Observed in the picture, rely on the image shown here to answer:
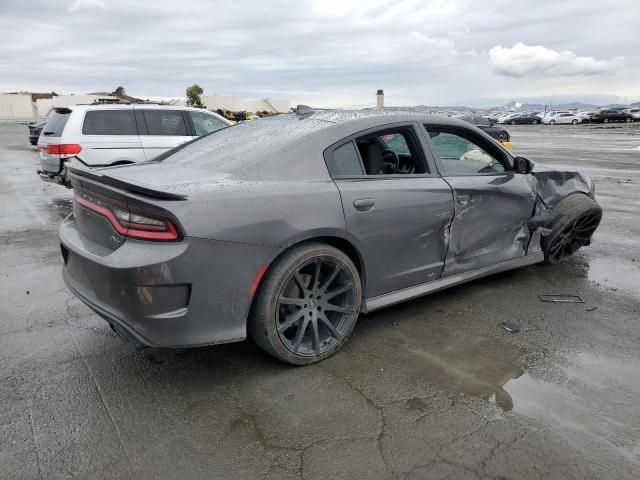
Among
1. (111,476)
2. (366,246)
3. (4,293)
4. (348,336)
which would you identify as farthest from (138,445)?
(4,293)

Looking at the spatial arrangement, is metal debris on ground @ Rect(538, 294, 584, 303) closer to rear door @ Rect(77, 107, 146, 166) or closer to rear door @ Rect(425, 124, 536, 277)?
rear door @ Rect(425, 124, 536, 277)

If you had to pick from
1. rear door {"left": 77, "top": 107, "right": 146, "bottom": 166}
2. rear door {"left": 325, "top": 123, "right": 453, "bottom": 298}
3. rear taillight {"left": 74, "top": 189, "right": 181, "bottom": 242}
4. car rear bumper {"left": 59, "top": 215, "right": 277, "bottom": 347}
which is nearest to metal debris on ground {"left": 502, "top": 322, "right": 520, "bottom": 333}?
rear door {"left": 325, "top": 123, "right": 453, "bottom": 298}

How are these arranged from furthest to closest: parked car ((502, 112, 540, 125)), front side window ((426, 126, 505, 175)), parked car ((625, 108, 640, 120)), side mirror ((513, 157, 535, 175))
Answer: parked car ((502, 112, 540, 125))
parked car ((625, 108, 640, 120))
side mirror ((513, 157, 535, 175))
front side window ((426, 126, 505, 175))

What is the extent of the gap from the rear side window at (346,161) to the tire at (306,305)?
553 millimetres

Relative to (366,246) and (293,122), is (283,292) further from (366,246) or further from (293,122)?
(293,122)

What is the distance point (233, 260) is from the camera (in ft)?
8.93

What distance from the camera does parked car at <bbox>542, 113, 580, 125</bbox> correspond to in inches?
2015

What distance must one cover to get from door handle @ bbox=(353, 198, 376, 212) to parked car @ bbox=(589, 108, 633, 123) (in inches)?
2101

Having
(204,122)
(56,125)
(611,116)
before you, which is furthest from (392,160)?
(611,116)

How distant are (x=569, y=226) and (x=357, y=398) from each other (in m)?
3.02

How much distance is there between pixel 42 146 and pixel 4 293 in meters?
5.17

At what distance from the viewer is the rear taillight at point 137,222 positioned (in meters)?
2.58

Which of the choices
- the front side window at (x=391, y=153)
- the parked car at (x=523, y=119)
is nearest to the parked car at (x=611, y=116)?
the parked car at (x=523, y=119)

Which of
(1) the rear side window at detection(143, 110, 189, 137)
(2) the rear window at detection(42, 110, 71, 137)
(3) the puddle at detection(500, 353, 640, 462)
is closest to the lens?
(3) the puddle at detection(500, 353, 640, 462)
